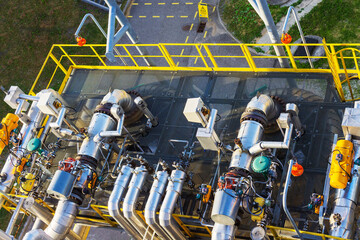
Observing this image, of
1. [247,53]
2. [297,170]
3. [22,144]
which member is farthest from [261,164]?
[22,144]

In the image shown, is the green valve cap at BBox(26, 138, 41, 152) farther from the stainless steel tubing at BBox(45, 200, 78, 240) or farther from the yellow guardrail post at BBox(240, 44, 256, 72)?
the yellow guardrail post at BBox(240, 44, 256, 72)

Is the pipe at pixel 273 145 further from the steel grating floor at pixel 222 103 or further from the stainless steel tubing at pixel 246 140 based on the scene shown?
the steel grating floor at pixel 222 103

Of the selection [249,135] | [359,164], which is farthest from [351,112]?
[249,135]

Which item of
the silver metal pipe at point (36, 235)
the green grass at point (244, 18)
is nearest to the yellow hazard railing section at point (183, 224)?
the silver metal pipe at point (36, 235)

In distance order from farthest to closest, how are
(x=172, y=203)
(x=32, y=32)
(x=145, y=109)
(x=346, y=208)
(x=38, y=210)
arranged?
(x=32, y=32), (x=145, y=109), (x=38, y=210), (x=172, y=203), (x=346, y=208)

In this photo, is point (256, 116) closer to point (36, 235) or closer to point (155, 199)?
point (155, 199)
